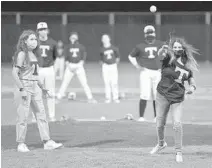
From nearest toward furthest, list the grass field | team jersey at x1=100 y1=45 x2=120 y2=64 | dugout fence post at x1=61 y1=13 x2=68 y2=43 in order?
1. the grass field
2. team jersey at x1=100 y1=45 x2=120 y2=64
3. dugout fence post at x1=61 y1=13 x2=68 y2=43

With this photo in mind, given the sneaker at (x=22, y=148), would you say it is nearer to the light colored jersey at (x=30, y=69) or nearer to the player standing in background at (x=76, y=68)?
the light colored jersey at (x=30, y=69)

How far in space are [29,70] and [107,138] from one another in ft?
7.04

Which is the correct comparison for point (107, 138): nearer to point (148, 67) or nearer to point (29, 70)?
point (29, 70)

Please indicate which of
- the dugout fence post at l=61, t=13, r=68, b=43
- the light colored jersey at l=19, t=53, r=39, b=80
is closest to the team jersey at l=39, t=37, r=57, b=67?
the light colored jersey at l=19, t=53, r=39, b=80

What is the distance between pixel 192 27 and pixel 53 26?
25.3 ft

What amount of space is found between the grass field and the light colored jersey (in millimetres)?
1167

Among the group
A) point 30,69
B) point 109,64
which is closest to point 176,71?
point 30,69

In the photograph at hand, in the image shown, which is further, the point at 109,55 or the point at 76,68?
the point at 76,68

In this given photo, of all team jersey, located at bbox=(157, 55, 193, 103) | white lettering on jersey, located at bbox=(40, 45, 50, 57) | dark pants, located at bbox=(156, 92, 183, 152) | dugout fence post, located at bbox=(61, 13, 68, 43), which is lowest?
dark pants, located at bbox=(156, 92, 183, 152)

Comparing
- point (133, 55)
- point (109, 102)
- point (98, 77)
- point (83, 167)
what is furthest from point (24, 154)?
point (98, 77)

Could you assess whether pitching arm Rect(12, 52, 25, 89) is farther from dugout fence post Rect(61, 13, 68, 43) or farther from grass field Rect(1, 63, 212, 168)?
dugout fence post Rect(61, 13, 68, 43)

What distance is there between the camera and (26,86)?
10047 mm

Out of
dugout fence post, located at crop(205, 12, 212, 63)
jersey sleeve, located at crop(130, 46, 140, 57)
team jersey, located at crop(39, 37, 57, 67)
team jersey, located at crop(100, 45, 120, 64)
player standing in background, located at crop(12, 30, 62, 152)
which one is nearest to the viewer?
player standing in background, located at crop(12, 30, 62, 152)

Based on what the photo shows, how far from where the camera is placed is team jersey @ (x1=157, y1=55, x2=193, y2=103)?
360 inches
